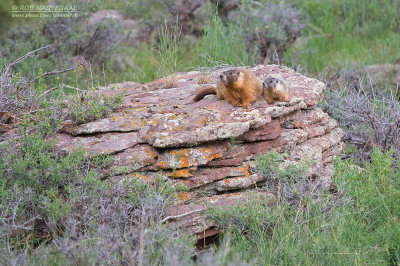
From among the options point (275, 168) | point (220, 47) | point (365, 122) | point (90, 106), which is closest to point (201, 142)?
point (275, 168)

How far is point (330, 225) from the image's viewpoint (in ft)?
14.9

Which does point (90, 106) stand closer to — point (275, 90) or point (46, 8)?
point (275, 90)

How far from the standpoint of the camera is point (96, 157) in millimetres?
4852

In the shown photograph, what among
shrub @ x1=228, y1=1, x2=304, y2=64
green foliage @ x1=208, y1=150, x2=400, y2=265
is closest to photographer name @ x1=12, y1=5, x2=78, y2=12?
shrub @ x1=228, y1=1, x2=304, y2=64

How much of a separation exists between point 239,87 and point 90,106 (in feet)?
6.45

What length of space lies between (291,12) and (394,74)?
285 centimetres

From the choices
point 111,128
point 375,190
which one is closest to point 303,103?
point 375,190

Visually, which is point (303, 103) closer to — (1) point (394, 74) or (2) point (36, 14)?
(1) point (394, 74)

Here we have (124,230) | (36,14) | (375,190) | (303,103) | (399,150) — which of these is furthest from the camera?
(36,14)

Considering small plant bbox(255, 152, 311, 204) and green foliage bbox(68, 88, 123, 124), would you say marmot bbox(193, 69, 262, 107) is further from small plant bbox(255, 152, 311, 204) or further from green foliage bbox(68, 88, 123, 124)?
green foliage bbox(68, 88, 123, 124)

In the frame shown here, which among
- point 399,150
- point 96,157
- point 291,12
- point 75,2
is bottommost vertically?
point 399,150

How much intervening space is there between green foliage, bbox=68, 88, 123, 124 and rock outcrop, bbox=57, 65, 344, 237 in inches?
4.0

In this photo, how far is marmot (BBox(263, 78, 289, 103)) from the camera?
18.8 feet

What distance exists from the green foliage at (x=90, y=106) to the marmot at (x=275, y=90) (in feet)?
6.55
